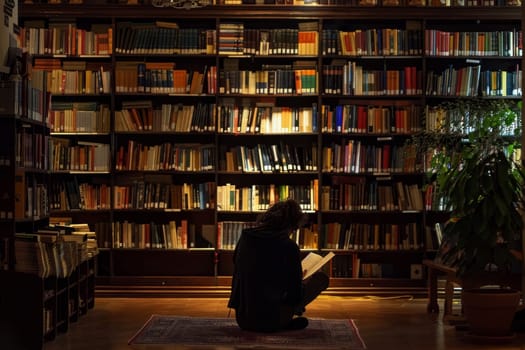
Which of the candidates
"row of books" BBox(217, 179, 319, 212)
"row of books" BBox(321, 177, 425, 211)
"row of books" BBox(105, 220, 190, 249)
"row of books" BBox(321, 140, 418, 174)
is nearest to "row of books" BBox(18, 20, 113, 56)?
"row of books" BBox(105, 220, 190, 249)

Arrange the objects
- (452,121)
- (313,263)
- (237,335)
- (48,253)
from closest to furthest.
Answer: (48,253), (237,335), (313,263), (452,121)

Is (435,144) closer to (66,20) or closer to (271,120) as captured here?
(271,120)

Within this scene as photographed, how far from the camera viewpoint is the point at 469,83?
30.8 feet

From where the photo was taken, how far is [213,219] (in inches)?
380

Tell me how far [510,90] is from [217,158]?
10.5 ft

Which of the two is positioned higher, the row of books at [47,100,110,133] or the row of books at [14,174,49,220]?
the row of books at [47,100,110,133]

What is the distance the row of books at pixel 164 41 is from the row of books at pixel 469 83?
7.94 feet

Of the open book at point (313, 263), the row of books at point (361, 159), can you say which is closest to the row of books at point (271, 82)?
the row of books at point (361, 159)

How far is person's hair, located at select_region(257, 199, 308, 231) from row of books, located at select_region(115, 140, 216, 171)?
268cm

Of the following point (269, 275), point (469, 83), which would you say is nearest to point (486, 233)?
point (269, 275)

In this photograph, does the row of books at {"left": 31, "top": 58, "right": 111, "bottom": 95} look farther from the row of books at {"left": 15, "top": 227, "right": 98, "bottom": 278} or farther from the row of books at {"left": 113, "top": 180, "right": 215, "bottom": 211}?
the row of books at {"left": 15, "top": 227, "right": 98, "bottom": 278}

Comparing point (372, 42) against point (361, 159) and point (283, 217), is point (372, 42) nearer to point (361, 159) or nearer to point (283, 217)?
point (361, 159)

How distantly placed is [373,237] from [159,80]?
2.84 m

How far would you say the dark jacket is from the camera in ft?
21.6
